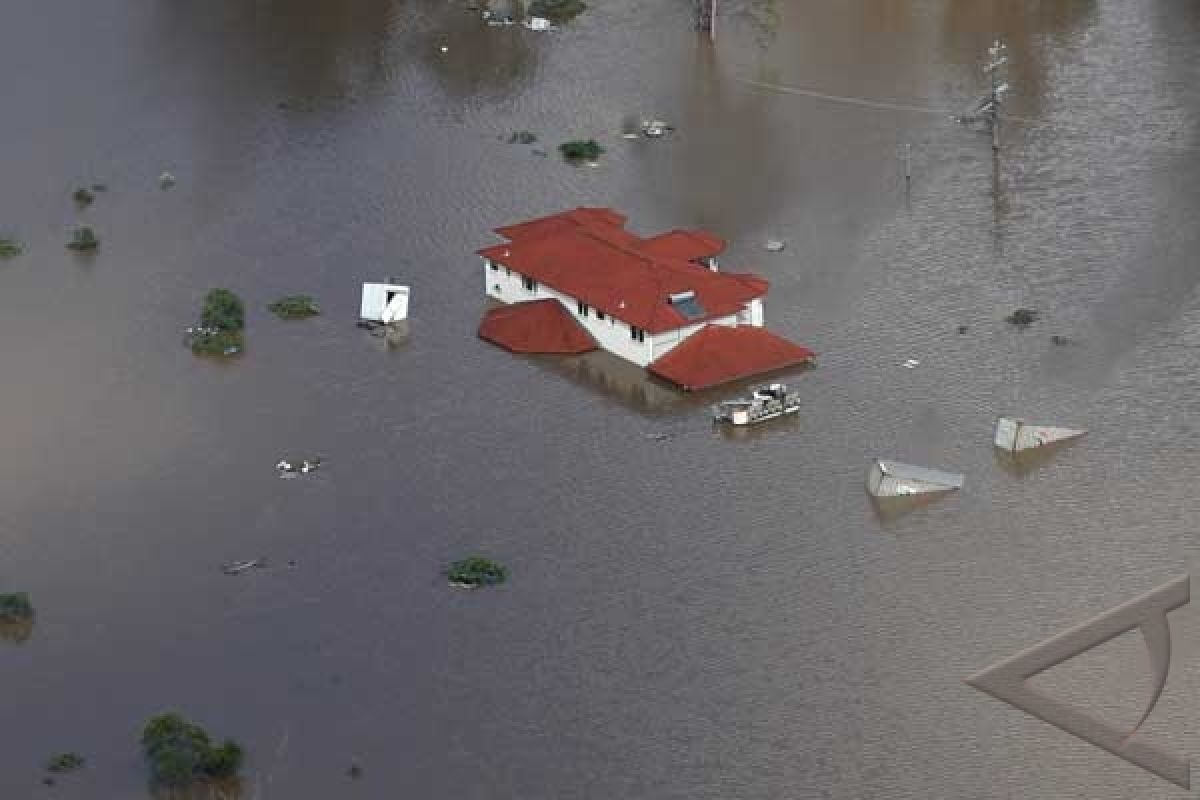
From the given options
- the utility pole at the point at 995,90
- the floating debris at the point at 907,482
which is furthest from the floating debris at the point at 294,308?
the utility pole at the point at 995,90

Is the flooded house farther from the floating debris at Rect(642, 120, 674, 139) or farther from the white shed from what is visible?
the floating debris at Rect(642, 120, 674, 139)

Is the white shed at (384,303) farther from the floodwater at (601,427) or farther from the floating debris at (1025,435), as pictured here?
the floating debris at (1025,435)

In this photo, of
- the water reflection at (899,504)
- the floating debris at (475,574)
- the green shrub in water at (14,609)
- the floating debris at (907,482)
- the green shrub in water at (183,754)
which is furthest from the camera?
the floating debris at (907,482)

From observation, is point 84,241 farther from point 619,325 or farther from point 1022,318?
point 1022,318

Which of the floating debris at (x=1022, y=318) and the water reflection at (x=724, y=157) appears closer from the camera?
the floating debris at (x=1022, y=318)

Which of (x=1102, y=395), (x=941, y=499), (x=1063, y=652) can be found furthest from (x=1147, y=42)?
(x=1063, y=652)

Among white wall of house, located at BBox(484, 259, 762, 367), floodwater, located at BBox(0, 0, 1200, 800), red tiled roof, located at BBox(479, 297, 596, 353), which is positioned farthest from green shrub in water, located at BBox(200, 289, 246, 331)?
white wall of house, located at BBox(484, 259, 762, 367)
